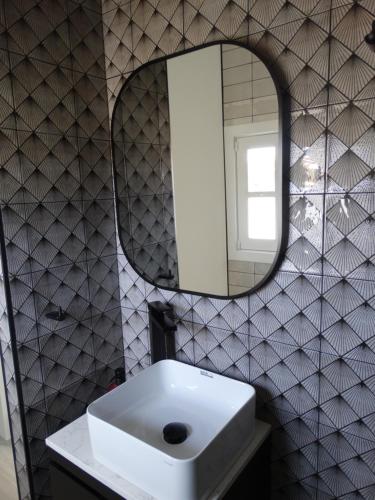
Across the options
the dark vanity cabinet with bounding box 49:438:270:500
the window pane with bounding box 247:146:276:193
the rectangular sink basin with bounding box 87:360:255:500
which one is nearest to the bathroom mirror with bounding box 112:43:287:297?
the window pane with bounding box 247:146:276:193

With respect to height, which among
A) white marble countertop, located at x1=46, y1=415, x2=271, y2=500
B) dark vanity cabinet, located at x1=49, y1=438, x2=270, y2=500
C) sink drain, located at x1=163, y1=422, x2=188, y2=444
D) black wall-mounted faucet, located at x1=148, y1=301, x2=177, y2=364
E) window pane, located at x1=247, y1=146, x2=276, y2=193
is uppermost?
window pane, located at x1=247, y1=146, x2=276, y2=193

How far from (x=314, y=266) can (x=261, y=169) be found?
14.3 inches

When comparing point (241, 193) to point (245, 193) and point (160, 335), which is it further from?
point (160, 335)

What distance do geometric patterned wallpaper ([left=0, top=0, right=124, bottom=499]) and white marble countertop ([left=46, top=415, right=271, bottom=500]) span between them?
229 millimetres

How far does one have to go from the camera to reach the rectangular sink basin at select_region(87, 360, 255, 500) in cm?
102

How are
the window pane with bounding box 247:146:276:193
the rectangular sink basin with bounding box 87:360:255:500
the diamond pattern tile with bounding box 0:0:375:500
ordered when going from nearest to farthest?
the rectangular sink basin with bounding box 87:360:255:500
the diamond pattern tile with bounding box 0:0:375:500
the window pane with bounding box 247:146:276:193

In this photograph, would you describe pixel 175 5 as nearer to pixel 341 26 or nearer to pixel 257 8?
pixel 257 8

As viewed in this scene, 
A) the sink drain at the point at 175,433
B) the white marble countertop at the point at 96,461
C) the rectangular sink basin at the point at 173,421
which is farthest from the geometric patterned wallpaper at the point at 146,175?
the white marble countertop at the point at 96,461

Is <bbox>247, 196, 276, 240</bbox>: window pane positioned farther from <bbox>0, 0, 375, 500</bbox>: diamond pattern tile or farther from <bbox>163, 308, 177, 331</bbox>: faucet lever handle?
<bbox>163, 308, 177, 331</bbox>: faucet lever handle

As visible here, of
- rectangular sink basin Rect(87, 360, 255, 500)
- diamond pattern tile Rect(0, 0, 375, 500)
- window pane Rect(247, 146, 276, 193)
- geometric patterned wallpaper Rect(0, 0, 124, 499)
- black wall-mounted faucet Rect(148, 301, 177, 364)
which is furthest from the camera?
black wall-mounted faucet Rect(148, 301, 177, 364)

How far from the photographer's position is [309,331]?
4.08 feet

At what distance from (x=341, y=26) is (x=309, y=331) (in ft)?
3.04

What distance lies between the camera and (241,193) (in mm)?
1328

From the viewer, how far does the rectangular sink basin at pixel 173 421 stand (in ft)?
3.34
